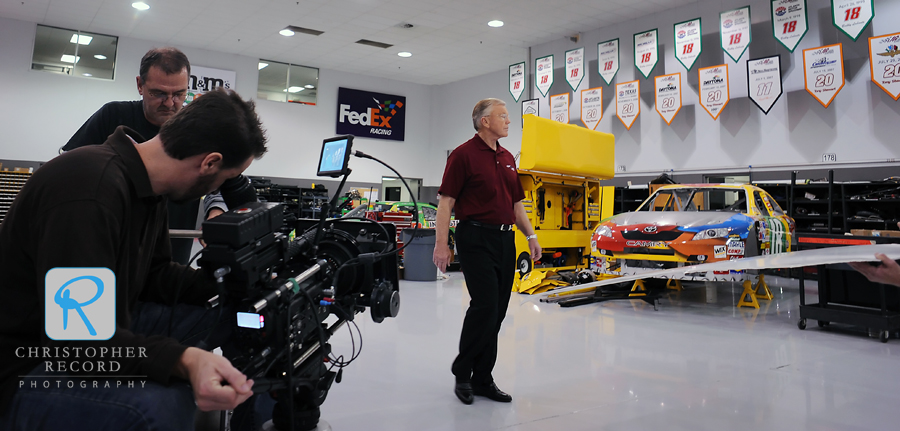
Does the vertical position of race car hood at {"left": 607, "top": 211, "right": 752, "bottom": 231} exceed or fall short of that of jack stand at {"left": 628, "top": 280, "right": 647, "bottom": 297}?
it exceeds it

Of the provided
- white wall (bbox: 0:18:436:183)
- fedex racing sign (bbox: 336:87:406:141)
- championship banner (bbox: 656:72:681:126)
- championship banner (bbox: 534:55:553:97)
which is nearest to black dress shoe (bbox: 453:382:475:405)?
white wall (bbox: 0:18:436:183)

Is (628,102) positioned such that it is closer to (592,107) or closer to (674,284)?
(592,107)

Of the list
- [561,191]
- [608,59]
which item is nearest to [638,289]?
[561,191]

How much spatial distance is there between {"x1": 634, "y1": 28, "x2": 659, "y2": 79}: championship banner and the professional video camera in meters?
10.0

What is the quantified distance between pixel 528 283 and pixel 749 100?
6178 millimetres

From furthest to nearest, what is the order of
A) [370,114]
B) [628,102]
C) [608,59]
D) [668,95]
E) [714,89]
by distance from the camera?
[370,114] → [608,59] → [628,102] → [668,95] → [714,89]

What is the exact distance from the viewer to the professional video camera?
1.30 meters

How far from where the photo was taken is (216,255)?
1.26m

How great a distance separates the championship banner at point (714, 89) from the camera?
978 cm

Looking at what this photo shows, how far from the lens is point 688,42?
397 inches

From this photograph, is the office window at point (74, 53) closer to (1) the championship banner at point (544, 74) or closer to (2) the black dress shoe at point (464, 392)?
(1) the championship banner at point (544, 74)

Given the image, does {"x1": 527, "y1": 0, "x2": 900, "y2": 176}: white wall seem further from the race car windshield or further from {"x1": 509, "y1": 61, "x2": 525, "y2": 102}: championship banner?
the race car windshield

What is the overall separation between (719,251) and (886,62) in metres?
5.49

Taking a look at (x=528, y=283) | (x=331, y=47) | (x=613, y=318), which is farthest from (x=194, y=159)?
(x=331, y=47)
